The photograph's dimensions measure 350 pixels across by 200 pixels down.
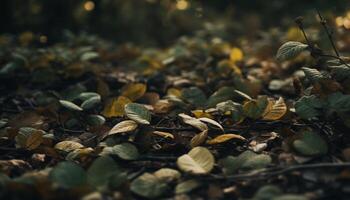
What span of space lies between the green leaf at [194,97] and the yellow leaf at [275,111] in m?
0.34

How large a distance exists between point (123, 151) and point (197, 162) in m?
0.25

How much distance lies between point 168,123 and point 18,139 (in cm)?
54

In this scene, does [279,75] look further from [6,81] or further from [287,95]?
[6,81]

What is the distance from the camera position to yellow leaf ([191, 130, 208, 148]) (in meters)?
1.45

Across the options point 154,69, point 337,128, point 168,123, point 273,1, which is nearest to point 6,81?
point 154,69

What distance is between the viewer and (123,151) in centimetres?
140

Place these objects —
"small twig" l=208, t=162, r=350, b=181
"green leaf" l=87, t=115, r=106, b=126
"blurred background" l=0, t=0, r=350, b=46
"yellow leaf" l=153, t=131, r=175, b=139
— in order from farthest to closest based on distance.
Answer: "blurred background" l=0, t=0, r=350, b=46
"green leaf" l=87, t=115, r=106, b=126
"yellow leaf" l=153, t=131, r=175, b=139
"small twig" l=208, t=162, r=350, b=181

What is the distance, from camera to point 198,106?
72.1 inches

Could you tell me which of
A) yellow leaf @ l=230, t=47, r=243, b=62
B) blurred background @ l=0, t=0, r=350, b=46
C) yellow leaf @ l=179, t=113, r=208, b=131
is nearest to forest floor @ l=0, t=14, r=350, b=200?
yellow leaf @ l=179, t=113, r=208, b=131

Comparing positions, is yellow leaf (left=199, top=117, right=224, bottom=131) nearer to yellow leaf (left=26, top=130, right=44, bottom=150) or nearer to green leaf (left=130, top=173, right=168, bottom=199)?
green leaf (left=130, top=173, right=168, bottom=199)

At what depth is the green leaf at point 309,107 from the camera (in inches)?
56.1

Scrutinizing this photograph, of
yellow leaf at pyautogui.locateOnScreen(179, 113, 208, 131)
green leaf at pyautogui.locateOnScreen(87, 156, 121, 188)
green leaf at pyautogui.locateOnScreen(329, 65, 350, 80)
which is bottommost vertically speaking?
green leaf at pyautogui.locateOnScreen(329, 65, 350, 80)

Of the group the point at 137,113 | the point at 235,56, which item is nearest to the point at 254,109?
the point at 137,113

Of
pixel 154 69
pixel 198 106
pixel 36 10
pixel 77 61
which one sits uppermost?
pixel 36 10
